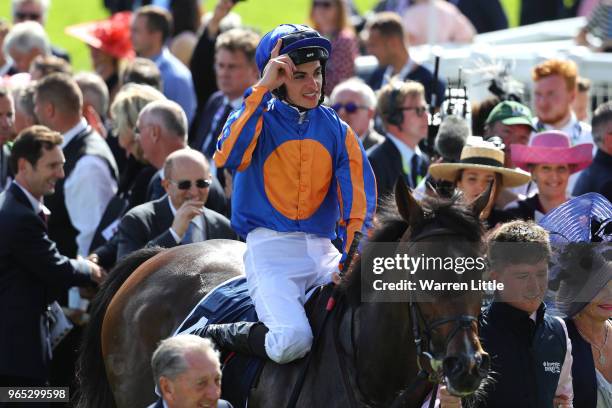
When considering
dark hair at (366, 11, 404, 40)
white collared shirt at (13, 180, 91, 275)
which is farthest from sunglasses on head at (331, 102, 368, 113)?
white collared shirt at (13, 180, 91, 275)

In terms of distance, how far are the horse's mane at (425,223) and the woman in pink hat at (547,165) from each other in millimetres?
2593

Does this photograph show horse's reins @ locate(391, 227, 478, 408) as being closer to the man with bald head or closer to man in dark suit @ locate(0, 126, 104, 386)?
man in dark suit @ locate(0, 126, 104, 386)

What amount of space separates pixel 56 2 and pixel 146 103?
672 inches

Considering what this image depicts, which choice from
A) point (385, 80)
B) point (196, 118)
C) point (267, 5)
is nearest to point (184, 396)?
point (385, 80)

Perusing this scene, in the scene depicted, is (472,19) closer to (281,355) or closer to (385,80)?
(385,80)

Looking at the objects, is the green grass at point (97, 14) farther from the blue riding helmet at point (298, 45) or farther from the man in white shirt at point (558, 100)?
the blue riding helmet at point (298, 45)

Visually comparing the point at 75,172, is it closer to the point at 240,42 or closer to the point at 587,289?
the point at 240,42

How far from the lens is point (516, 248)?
228 inches

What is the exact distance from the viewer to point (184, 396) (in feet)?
16.4

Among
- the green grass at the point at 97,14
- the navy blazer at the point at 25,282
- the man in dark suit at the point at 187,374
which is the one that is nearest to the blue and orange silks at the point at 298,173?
the man in dark suit at the point at 187,374

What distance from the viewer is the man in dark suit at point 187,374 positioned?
4992 millimetres

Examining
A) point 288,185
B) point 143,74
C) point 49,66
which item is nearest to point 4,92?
point 143,74

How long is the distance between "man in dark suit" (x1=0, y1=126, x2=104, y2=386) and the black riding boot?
1.98m

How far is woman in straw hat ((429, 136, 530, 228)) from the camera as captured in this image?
7.51 metres
